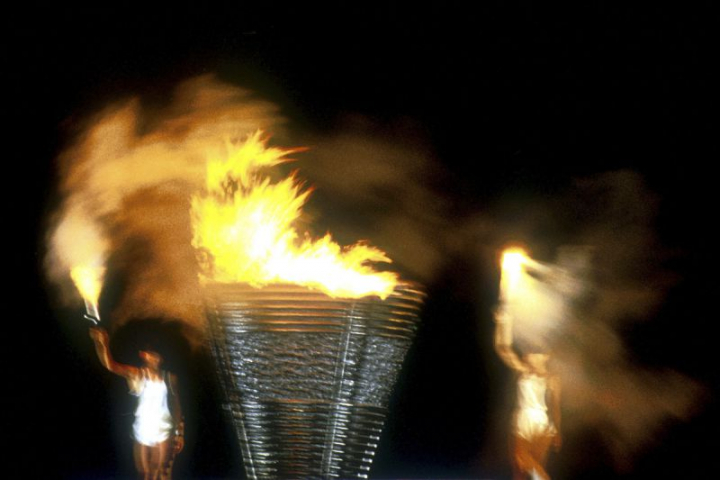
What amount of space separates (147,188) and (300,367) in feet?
7.98

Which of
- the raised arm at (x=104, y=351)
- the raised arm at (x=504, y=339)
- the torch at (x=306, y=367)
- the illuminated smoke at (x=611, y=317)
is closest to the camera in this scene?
the torch at (x=306, y=367)

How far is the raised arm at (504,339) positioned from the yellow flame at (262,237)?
2.73 ft

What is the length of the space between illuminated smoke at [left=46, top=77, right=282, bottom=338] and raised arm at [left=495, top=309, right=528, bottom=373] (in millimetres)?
2072

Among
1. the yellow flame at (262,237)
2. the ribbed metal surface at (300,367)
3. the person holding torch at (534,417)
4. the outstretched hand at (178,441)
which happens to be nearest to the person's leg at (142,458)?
the outstretched hand at (178,441)

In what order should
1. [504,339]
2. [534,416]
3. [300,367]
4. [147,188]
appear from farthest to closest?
[147,188], [504,339], [534,416], [300,367]

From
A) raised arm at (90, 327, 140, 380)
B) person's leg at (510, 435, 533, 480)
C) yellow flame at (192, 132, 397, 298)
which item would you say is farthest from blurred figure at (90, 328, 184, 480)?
person's leg at (510, 435, 533, 480)

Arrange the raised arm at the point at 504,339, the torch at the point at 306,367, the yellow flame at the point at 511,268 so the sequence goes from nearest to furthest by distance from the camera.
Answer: the torch at the point at 306,367 < the raised arm at the point at 504,339 < the yellow flame at the point at 511,268

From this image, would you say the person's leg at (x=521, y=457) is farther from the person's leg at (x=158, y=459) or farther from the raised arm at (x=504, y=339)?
the person's leg at (x=158, y=459)

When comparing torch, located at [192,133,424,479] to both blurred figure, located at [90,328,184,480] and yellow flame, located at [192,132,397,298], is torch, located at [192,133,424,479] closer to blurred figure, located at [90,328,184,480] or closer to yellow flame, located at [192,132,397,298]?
yellow flame, located at [192,132,397,298]

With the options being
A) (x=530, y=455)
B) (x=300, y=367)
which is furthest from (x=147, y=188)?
(x=530, y=455)

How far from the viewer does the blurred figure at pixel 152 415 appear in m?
4.71

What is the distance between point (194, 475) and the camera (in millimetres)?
5234

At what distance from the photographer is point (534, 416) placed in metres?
4.87

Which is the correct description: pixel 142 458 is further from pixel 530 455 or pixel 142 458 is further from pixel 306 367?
pixel 530 455
